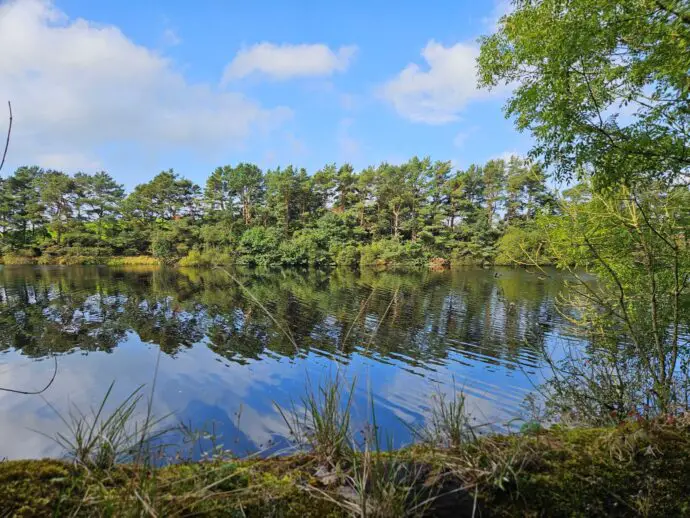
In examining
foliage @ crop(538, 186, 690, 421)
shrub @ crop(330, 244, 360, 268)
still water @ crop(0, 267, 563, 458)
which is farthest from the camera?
shrub @ crop(330, 244, 360, 268)

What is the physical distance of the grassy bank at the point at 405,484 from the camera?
1.18 m

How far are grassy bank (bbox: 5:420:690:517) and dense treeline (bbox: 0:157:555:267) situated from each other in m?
36.8

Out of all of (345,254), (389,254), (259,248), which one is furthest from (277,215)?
(389,254)

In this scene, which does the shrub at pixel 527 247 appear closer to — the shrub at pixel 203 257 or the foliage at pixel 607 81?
the foliage at pixel 607 81

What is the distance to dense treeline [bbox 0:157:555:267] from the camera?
123ft

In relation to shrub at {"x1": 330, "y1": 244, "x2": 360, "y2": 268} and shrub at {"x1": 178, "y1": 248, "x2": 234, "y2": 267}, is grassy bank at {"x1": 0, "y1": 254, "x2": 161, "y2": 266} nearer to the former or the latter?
shrub at {"x1": 178, "y1": 248, "x2": 234, "y2": 267}

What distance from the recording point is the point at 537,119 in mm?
3727

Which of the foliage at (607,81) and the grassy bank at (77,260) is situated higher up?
the foliage at (607,81)

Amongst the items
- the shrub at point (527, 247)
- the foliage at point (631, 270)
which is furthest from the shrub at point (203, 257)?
the foliage at point (631, 270)

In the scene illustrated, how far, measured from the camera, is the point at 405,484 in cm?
137

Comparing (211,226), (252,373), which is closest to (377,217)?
(211,226)

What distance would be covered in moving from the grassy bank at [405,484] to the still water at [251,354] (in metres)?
0.34

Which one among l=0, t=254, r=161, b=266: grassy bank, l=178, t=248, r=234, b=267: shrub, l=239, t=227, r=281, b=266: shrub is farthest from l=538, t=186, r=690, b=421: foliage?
l=0, t=254, r=161, b=266: grassy bank

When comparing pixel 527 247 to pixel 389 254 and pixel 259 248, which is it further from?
pixel 259 248
